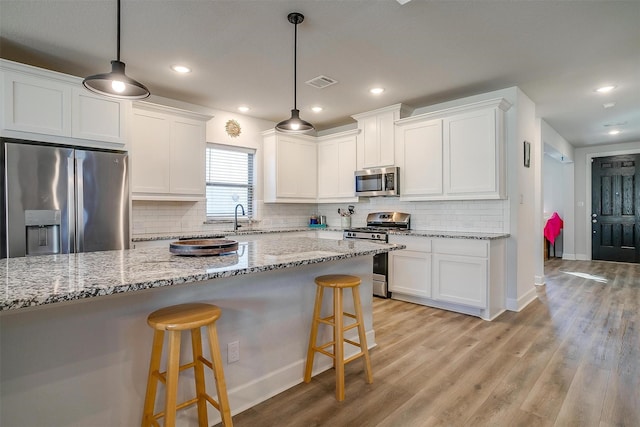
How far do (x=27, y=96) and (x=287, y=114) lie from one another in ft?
9.51

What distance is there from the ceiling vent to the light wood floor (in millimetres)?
2548

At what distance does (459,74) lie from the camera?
3.44 m

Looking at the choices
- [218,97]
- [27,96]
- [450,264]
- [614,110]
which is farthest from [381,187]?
Result: [27,96]

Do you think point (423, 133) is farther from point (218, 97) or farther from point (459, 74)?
point (218, 97)

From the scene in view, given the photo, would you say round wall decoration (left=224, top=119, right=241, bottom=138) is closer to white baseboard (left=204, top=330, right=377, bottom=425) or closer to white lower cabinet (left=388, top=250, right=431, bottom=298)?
white lower cabinet (left=388, top=250, right=431, bottom=298)

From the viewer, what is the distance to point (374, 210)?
5.12 meters

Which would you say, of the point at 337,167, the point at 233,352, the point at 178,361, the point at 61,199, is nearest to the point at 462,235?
the point at 337,167

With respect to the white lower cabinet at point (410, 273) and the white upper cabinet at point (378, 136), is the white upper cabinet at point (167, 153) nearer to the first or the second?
the white upper cabinet at point (378, 136)

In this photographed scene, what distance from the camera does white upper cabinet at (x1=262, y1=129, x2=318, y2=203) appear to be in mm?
5004

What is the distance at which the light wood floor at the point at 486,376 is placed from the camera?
1.93 metres

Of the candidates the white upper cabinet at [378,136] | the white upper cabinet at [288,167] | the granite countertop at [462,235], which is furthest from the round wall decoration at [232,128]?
the granite countertop at [462,235]

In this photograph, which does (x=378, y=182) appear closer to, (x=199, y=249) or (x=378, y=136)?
(x=378, y=136)

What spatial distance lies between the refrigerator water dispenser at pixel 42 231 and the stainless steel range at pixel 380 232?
3171mm

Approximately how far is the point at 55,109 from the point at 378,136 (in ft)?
11.6
